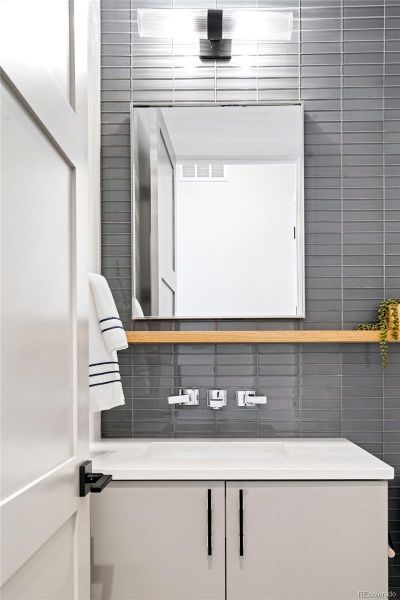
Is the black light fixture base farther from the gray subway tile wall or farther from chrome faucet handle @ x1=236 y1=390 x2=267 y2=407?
chrome faucet handle @ x1=236 y1=390 x2=267 y2=407

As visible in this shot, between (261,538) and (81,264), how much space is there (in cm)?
102

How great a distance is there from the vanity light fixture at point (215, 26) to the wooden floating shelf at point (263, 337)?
1085 millimetres

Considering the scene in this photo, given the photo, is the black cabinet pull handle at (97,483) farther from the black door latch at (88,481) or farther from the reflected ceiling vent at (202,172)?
the reflected ceiling vent at (202,172)

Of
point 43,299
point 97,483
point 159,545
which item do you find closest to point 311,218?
point 159,545

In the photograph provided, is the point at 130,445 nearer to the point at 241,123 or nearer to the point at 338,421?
the point at 338,421

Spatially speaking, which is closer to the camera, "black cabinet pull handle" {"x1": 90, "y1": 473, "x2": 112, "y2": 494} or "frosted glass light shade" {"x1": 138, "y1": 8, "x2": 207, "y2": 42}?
"black cabinet pull handle" {"x1": 90, "y1": 473, "x2": 112, "y2": 494}

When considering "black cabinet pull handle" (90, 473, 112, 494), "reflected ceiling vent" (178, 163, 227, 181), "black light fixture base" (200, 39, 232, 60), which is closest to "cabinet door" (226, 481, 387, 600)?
"black cabinet pull handle" (90, 473, 112, 494)

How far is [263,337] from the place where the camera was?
233cm

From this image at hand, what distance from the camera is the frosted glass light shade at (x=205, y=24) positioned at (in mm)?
2367

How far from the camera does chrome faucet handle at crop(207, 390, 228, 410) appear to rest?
2326 mm

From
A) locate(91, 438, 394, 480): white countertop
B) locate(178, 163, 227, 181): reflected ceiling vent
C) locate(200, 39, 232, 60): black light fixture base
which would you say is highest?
locate(200, 39, 232, 60): black light fixture base

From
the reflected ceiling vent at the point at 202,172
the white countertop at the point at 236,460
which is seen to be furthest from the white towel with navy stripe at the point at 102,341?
the reflected ceiling vent at the point at 202,172

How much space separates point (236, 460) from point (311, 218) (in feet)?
3.30

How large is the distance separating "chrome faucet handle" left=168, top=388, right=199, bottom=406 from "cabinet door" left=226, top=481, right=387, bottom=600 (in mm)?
582
